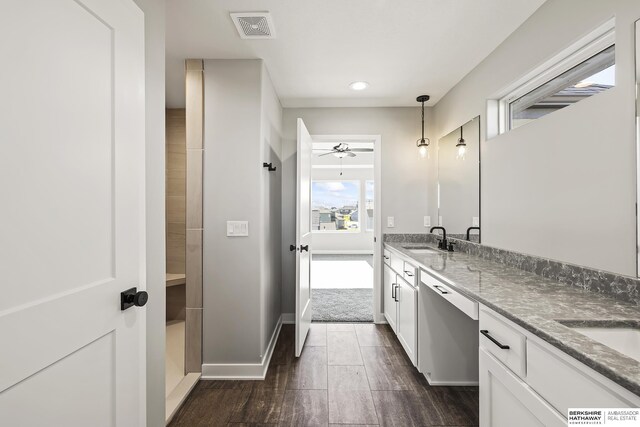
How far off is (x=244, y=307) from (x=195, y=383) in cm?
64

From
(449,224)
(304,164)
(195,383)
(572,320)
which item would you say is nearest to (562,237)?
(572,320)

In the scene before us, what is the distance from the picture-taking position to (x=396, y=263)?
288 centimetres

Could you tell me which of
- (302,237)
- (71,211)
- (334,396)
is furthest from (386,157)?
(71,211)

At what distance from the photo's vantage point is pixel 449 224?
300cm

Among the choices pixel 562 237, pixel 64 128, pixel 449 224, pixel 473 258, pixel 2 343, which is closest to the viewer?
pixel 2 343

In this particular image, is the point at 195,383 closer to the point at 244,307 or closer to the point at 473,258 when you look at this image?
the point at 244,307

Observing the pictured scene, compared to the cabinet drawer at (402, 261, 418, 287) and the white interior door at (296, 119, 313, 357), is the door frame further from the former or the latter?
the cabinet drawer at (402, 261, 418, 287)

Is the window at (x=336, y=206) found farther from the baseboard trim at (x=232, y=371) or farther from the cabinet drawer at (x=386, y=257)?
the baseboard trim at (x=232, y=371)

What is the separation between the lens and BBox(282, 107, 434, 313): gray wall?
11.4 feet

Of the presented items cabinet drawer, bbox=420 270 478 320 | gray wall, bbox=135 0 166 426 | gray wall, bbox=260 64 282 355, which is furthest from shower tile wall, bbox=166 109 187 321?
cabinet drawer, bbox=420 270 478 320

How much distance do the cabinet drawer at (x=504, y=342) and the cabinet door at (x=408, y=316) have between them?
928 millimetres

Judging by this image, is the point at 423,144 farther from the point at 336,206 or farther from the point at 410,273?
the point at 336,206

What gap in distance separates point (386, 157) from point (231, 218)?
199 centimetres

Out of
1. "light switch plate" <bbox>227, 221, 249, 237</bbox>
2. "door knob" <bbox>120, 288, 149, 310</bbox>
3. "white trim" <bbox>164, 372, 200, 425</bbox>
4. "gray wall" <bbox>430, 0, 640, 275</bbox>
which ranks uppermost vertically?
"gray wall" <bbox>430, 0, 640, 275</bbox>
